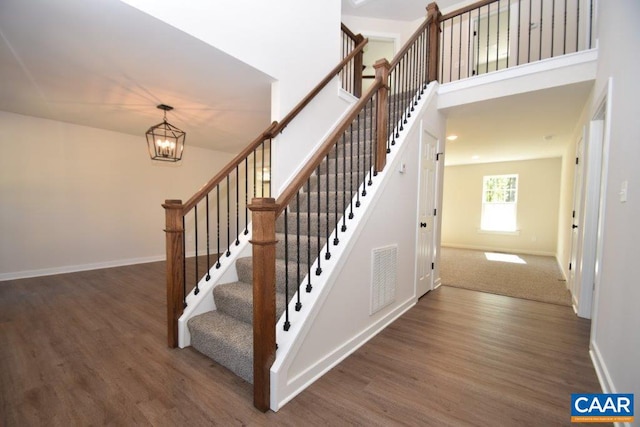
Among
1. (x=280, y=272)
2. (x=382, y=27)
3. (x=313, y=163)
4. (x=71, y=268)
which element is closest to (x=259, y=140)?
(x=313, y=163)

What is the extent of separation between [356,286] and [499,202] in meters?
7.26

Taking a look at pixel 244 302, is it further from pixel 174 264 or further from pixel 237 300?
pixel 174 264

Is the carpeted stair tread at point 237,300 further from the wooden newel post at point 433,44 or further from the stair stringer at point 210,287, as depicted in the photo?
the wooden newel post at point 433,44

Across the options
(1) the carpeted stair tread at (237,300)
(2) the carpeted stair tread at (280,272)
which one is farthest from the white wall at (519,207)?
(1) the carpeted stair tread at (237,300)

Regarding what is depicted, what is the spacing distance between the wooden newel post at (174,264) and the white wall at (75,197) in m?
3.79

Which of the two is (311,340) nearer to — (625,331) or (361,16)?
(625,331)

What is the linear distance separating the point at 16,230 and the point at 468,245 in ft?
32.2

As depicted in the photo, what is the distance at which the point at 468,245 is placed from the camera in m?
8.06

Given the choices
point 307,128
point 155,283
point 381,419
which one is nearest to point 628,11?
point 307,128

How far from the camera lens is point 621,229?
164cm

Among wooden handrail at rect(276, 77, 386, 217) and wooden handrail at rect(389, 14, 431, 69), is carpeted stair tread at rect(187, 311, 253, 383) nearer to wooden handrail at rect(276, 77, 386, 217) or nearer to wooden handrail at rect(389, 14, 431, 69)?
wooden handrail at rect(276, 77, 386, 217)

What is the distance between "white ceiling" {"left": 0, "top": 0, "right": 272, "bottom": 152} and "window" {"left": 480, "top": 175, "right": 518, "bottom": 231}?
6638mm

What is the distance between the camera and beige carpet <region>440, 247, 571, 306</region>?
3.82m

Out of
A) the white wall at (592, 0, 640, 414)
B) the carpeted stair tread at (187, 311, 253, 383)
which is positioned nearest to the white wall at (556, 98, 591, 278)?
the white wall at (592, 0, 640, 414)
